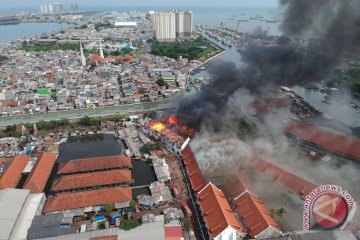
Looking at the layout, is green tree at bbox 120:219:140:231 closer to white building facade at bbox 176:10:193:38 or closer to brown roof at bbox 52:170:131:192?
brown roof at bbox 52:170:131:192

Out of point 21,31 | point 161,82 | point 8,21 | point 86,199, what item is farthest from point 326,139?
point 8,21

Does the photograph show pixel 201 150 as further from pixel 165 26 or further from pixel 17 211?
pixel 165 26

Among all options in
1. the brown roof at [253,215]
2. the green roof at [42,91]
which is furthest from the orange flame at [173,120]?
the green roof at [42,91]

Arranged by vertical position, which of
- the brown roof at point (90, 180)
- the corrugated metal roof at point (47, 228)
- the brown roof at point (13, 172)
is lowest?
the brown roof at point (13, 172)

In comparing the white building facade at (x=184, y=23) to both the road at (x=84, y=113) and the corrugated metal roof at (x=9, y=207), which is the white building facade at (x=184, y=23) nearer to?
the road at (x=84, y=113)

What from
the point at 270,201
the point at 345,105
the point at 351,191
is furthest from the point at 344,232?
the point at 345,105

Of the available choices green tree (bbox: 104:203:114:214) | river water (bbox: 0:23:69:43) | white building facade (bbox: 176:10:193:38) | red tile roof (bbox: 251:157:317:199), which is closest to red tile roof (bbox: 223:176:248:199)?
red tile roof (bbox: 251:157:317:199)
